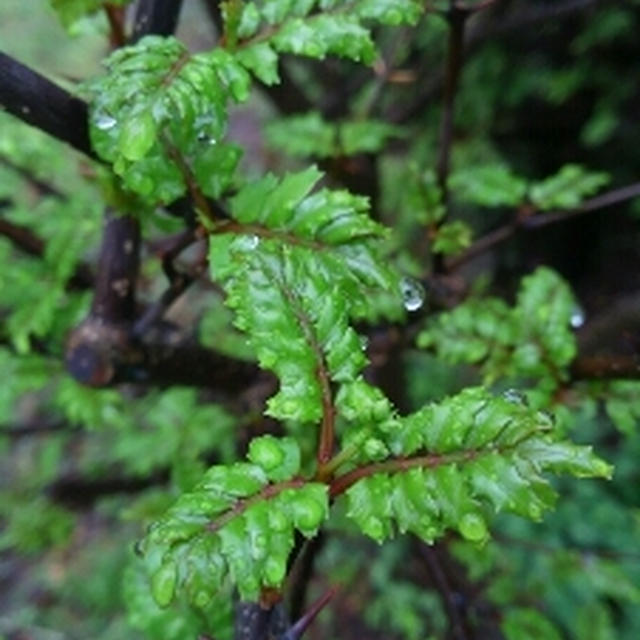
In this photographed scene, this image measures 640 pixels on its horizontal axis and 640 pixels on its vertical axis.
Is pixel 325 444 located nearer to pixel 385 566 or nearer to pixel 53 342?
pixel 53 342

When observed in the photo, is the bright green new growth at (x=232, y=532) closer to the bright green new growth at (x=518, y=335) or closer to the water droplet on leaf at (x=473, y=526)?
the water droplet on leaf at (x=473, y=526)

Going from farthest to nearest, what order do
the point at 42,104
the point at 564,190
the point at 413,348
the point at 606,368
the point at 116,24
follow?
the point at 413,348, the point at 564,190, the point at 606,368, the point at 116,24, the point at 42,104

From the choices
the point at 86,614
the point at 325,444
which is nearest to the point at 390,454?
the point at 325,444

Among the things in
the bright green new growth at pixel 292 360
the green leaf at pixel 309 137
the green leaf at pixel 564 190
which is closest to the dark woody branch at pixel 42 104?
the bright green new growth at pixel 292 360

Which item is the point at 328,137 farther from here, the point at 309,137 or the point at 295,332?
the point at 295,332

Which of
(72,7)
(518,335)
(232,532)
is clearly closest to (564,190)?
(518,335)

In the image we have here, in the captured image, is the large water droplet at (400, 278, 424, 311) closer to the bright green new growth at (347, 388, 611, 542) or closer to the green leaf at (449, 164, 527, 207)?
the bright green new growth at (347, 388, 611, 542)
